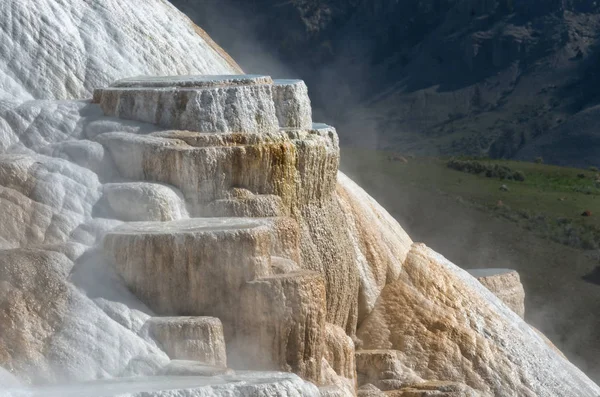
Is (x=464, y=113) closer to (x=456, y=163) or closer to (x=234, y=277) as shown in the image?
(x=456, y=163)

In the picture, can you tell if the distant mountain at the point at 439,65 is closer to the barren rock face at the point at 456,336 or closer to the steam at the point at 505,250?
the steam at the point at 505,250

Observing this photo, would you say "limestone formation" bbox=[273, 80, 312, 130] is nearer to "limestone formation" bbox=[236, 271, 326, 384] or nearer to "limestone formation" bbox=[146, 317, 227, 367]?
"limestone formation" bbox=[236, 271, 326, 384]

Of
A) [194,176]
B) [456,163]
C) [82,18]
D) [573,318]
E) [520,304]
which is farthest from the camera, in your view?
[456,163]

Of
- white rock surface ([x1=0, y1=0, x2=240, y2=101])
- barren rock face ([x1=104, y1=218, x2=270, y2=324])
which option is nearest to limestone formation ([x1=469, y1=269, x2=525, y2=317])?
white rock surface ([x1=0, y1=0, x2=240, y2=101])

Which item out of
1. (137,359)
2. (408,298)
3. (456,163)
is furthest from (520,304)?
(456,163)

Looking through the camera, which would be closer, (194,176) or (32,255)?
(32,255)

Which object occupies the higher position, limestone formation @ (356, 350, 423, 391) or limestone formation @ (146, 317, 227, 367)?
limestone formation @ (146, 317, 227, 367)

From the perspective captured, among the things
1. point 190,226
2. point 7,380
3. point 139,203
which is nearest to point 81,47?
point 139,203
